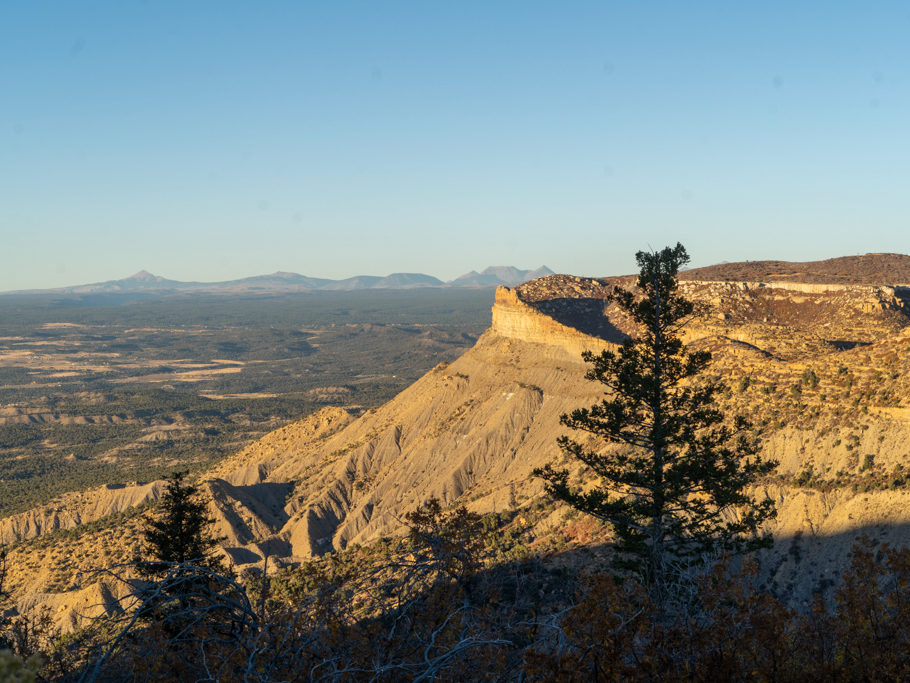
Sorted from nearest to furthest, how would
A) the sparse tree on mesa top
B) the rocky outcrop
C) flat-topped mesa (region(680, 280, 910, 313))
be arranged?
the sparse tree on mesa top → flat-topped mesa (region(680, 280, 910, 313)) → the rocky outcrop

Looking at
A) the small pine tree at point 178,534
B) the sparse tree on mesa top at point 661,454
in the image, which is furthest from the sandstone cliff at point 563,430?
the small pine tree at point 178,534

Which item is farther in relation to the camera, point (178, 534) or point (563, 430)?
point (563, 430)

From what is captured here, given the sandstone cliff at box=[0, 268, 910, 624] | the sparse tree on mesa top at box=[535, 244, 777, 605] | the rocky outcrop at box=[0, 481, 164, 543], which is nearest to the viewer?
the sparse tree on mesa top at box=[535, 244, 777, 605]

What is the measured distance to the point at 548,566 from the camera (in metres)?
29.7

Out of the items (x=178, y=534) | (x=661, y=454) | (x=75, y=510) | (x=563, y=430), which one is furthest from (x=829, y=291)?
(x=75, y=510)

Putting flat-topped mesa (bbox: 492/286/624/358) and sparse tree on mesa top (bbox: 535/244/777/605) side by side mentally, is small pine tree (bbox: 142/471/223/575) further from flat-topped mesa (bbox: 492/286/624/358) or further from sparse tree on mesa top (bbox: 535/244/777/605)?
flat-topped mesa (bbox: 492/286/624/358)

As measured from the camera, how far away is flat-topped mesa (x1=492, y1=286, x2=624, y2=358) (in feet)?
205

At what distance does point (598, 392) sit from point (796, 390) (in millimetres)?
20801

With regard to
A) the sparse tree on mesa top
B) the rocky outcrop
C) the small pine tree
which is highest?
the sparse tree on mesa top

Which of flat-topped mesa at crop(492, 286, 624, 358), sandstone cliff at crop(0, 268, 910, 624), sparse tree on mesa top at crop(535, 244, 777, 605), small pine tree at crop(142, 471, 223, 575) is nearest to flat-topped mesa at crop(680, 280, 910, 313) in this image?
sandstone cliff at crop(0, 268, 910, 624)

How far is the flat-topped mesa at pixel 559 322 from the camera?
62562 millimetres

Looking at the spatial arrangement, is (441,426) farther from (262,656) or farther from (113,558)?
(262,656)

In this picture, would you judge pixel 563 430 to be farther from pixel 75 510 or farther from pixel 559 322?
pixel 75 510

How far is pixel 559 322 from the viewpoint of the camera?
68125mm
